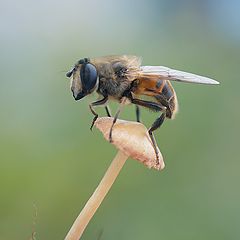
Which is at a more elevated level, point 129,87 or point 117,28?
point 129,87

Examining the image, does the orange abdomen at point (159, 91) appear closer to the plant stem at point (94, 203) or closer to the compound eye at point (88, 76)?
the compound eye at point (88, 76)

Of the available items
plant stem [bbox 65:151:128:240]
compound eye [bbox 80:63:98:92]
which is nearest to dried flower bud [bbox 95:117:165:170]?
plant stem [bbox 65:151:128:240]

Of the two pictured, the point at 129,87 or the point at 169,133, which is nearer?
the point at 129,87

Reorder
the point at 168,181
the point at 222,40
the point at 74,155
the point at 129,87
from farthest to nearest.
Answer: the point at 222,40 → the point at 168,181 → the point at 74,155 → the point at 129,87

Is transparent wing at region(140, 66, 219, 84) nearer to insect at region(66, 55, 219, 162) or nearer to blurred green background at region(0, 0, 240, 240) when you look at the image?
insect at region(66, 55, 219, 162)

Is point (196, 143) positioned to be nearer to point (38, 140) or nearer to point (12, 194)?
point (38, 140)

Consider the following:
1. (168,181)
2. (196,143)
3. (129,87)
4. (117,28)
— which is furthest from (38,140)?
(117,28)

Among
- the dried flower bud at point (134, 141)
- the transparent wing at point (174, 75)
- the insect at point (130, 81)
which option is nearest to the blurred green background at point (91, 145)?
the insect at point (130, 81)
